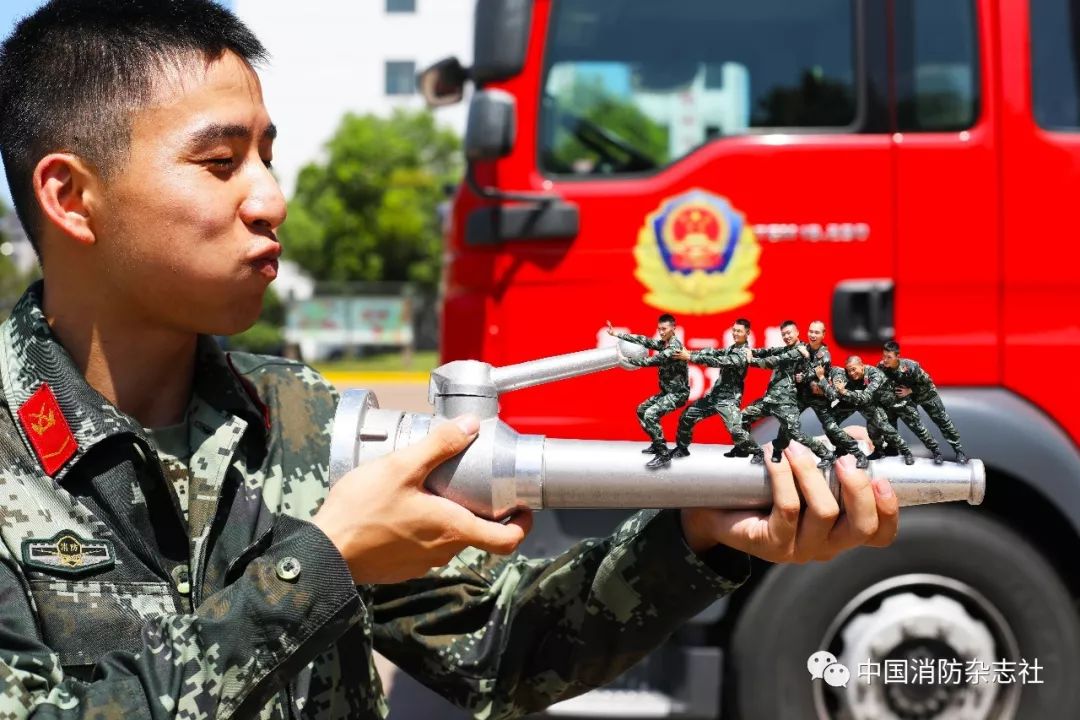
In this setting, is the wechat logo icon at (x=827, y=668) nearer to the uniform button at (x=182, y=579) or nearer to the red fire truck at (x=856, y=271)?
the red fire truck at (x=856, y=271)

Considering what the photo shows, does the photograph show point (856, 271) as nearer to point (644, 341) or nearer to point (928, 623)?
point (928, 623)

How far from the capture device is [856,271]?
2914 mm

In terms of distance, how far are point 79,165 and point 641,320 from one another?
5.69 feet

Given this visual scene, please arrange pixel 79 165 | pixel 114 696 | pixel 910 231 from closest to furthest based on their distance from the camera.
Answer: pixel 114 696 < pixel 79 165 < pixel 910 231

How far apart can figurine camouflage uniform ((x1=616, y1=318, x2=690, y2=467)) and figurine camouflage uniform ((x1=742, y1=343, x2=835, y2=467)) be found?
8 centimetres

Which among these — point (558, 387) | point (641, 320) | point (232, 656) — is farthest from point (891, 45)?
point (232, 656)

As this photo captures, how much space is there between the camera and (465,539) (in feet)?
3.95

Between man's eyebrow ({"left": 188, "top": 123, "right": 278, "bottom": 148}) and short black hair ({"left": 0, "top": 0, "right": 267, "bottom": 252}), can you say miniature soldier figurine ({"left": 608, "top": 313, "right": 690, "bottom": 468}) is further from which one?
short black hair ({"left": 0, "top": 0, "right": 267, "bottom": 252})

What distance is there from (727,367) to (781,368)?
59mm

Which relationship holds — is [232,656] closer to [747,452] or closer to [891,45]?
[747,452]

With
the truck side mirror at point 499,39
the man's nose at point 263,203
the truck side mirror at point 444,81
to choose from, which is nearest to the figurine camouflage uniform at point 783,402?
the man's nose at point 263,203

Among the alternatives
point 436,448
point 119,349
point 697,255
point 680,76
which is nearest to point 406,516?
point 436,448

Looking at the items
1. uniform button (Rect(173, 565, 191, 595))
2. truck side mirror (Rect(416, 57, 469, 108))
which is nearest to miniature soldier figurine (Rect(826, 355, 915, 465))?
uniform button (Rect(173, 565, 191, 595))

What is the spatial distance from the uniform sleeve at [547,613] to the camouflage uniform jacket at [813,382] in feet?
1.06
